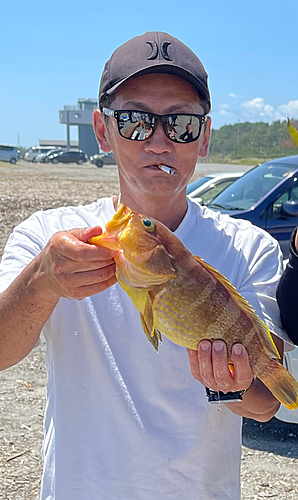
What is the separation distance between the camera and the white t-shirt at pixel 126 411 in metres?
1.99

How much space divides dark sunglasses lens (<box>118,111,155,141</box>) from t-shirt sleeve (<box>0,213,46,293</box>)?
505mm

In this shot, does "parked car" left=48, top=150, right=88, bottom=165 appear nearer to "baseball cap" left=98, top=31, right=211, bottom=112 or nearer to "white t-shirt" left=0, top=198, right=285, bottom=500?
"baseball cap" left=98, top=31, right=211, bottom=112

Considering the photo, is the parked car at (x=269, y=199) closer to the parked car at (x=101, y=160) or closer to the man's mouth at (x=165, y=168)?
the man's mouth at (x=165, y=168)

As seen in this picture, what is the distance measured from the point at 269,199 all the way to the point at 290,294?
643 centimetres

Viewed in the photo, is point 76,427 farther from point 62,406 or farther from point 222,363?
point 222,363

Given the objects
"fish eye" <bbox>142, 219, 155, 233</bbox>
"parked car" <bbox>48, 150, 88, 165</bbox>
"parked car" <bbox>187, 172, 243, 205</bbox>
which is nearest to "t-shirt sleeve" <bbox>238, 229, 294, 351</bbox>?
"fish eye" <bbox>142, 219, 155, 233</bbox>

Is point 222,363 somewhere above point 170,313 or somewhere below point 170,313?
below

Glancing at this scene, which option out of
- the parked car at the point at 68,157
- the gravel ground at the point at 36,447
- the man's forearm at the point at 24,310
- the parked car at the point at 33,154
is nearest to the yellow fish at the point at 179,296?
the man's forearm at the point at 24,310

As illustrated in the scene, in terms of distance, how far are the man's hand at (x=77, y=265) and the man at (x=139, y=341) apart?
0.12 m

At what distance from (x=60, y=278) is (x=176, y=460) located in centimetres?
79

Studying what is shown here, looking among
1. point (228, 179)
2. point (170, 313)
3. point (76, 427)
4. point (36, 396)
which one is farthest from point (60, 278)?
point (228, 179)

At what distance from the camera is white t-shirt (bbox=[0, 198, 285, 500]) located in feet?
6.54

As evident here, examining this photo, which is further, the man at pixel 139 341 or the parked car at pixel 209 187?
the parked car at pixel 209 187

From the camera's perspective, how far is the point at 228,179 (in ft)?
35.7
